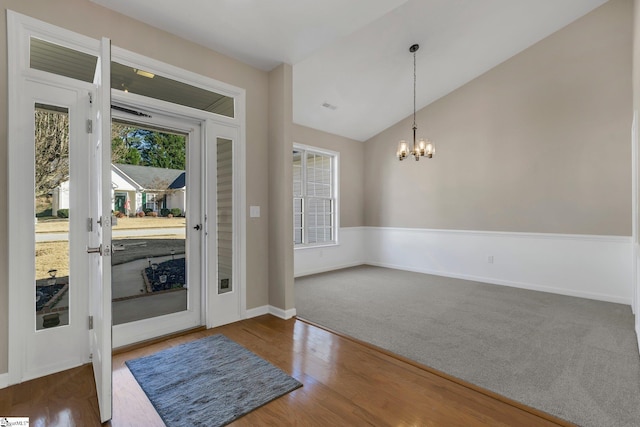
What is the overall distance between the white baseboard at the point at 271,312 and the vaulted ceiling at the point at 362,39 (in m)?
2.76

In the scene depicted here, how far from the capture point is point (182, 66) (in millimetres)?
2832

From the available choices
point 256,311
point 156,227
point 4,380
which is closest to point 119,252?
point 156,227

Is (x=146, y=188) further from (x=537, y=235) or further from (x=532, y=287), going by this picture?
(x=532, y=287)

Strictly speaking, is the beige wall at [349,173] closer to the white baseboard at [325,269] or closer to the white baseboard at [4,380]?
the white baseboard at [325,269]

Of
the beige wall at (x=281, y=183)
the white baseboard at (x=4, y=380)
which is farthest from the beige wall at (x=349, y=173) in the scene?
the white baseboard at (x=4, y=380)

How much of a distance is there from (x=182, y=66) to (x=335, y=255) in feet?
14.4

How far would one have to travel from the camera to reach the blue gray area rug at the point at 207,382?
68.9 inches

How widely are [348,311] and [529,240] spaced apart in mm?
3204

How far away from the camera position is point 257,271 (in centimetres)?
342

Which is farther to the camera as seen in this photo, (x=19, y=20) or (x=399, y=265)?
(x=399, y=265)

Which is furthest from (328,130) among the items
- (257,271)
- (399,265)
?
(257,271)

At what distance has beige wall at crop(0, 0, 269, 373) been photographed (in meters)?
2.00

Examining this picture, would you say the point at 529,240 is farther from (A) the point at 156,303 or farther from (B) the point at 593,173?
(A) the point at 156,303

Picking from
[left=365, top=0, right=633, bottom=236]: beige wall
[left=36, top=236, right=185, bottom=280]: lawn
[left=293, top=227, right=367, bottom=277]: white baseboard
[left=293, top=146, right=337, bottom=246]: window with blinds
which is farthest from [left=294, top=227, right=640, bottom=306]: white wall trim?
[left=36, top=236, right=185, bottom=280]: lawn
